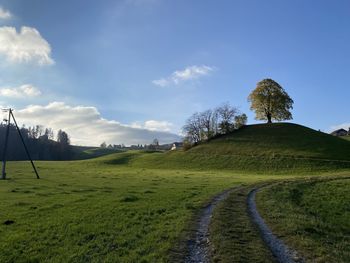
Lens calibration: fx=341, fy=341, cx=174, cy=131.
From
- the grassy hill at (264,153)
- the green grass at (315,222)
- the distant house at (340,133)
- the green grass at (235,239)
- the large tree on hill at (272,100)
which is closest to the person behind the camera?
the green grass at (235,239)

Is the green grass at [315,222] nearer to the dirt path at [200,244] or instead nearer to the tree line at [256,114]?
the dirt path at [200,244]

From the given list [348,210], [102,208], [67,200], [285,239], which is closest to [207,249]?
[285,239]

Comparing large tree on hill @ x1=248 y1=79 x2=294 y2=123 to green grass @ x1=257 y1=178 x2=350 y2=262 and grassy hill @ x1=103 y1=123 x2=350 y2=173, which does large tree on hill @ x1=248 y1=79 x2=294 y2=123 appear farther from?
green grass @ x1=257 y1=178 x2=350 y2=262

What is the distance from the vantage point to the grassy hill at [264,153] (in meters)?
71.8

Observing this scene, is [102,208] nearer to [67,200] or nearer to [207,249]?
[67,200]

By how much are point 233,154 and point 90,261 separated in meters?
77.4

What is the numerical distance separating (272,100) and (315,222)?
322ft

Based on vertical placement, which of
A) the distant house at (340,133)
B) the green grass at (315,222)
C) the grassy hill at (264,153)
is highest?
the distant house at (340,133)

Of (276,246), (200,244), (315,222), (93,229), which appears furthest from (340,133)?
(200,244)

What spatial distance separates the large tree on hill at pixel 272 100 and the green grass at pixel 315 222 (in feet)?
260

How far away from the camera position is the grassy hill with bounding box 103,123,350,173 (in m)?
71.8

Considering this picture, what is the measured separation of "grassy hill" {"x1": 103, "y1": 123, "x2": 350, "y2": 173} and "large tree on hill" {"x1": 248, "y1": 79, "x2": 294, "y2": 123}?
5062 millimetres

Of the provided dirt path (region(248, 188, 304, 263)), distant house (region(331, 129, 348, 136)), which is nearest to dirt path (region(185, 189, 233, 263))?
dirt path (region(248, 188, 304, 263))

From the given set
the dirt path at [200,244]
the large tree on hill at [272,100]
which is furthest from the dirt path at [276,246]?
the large tree on hill at [272,100]
